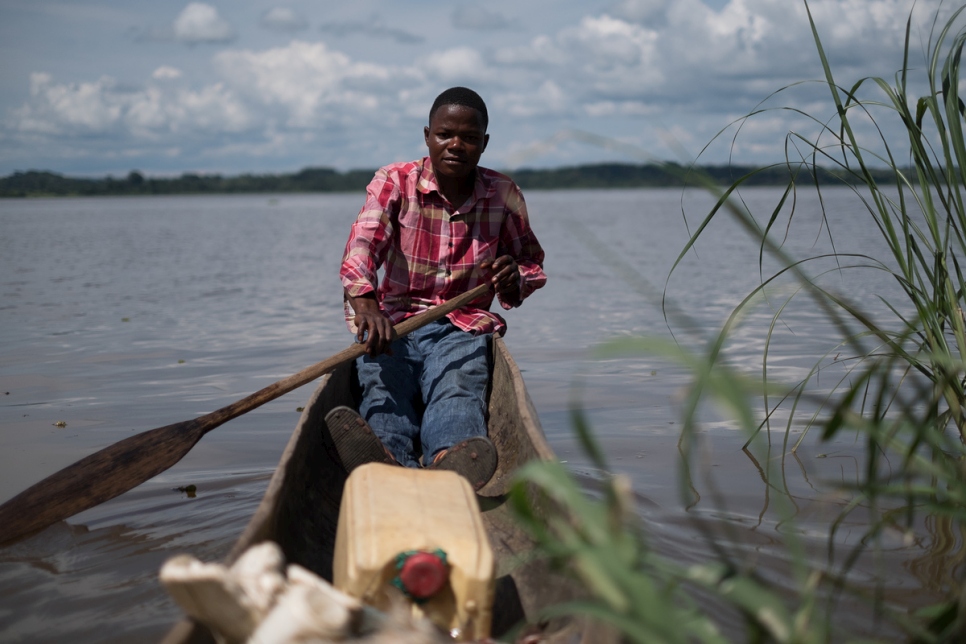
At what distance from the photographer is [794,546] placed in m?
1.17

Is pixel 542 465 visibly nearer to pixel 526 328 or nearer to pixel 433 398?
pixel 433 398

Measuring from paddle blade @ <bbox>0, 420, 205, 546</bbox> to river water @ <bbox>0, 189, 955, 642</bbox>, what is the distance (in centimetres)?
11

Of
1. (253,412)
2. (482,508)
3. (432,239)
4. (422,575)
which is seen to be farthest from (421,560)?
(253,412)

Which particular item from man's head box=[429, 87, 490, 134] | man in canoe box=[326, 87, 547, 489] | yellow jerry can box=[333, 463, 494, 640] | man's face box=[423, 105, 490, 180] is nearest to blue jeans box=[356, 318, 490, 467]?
man in canoe box=[326, 87, 547, 489]

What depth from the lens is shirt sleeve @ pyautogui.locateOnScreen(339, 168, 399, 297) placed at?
3.28 metres

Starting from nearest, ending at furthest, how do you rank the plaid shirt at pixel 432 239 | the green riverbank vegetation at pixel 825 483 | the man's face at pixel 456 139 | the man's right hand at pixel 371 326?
the green riverbank vegetation at pixel 825 483
the man's right hand at pixel 371 326
the man's face at pixel 456 139
the plaid shirt at pixel 432 239

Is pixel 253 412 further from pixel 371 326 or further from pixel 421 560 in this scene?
pixel 421 560

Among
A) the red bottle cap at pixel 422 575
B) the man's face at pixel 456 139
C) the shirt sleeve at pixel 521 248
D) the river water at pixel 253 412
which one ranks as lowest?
the river water at pixel 253 412

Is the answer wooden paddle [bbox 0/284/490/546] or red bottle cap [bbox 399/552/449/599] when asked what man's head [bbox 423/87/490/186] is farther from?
red bottle cap [bbox 399/552/449/599]

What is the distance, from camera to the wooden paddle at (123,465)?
3.15 meters

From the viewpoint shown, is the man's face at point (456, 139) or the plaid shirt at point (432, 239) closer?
the man's face at point (456, 139)

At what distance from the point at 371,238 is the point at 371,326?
0.44 meters

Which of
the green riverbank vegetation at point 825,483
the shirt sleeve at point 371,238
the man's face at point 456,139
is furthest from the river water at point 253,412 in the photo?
the shirt sleeve at point 371,238

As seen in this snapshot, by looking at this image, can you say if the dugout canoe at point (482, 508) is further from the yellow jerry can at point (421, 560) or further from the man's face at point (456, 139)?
the man's face at point (456, 139)
